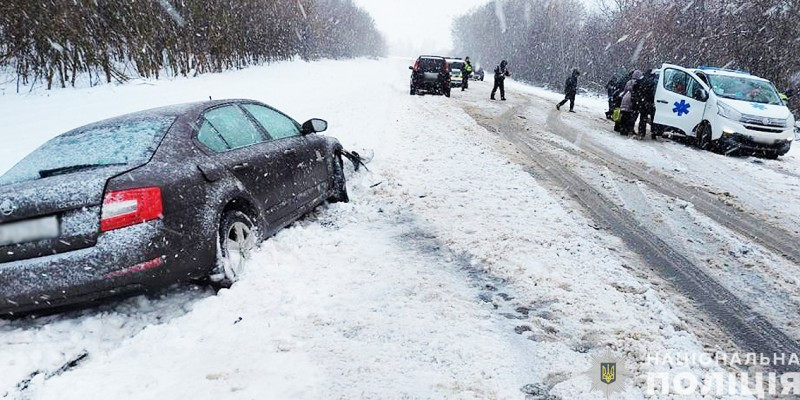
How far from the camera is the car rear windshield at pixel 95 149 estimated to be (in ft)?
10.9

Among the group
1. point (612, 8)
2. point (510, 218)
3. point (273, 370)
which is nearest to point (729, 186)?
point (510, 218)

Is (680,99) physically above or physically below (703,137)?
above

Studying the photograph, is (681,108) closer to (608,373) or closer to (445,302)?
(445,302)

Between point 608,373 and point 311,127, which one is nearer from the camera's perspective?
point 608,373

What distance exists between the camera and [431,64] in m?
20.0

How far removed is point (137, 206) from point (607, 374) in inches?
118

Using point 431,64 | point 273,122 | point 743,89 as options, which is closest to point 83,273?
point 273,122

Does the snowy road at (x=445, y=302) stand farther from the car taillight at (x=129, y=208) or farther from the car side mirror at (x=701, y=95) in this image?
the car side mirror at (x=701, y=95)

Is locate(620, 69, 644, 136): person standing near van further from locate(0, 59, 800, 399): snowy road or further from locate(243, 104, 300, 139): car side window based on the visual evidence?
locate(243, 104, 300, 139): car side window

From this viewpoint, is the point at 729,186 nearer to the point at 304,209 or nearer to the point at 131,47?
the point at 304,209

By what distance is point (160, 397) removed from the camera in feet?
8.14

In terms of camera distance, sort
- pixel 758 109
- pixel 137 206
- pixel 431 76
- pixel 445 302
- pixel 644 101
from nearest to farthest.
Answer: pixel 137 206 < pixel 445 302 < pixel 758 109 < pixel 644 101 < pixel 431 76

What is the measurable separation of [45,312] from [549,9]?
51.5 m

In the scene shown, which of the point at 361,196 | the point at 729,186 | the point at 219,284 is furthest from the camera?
the point at 729,186
